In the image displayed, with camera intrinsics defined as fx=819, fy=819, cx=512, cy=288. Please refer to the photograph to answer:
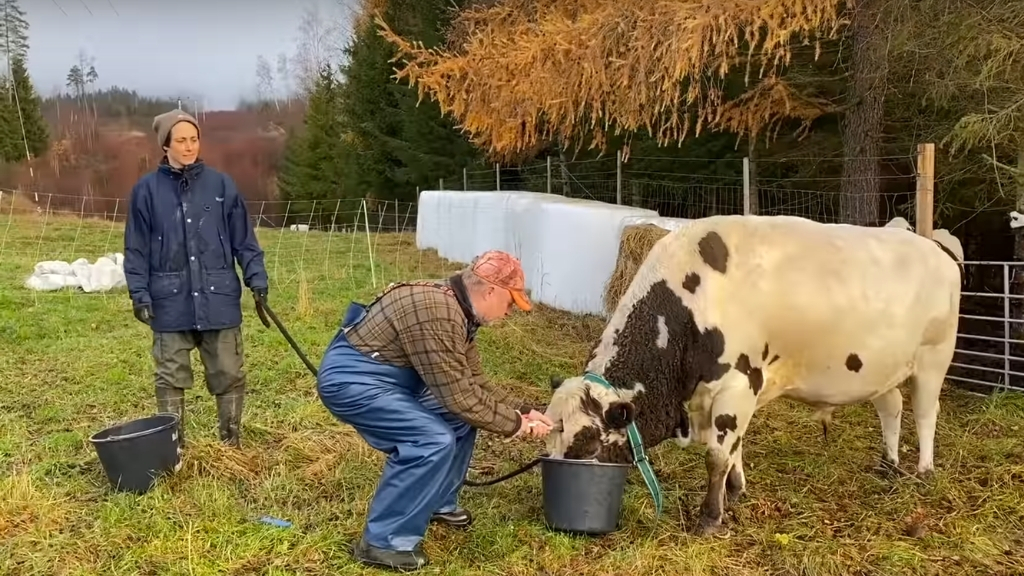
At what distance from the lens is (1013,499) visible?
12.9 ft

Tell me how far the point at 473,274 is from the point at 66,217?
1464 centimetres

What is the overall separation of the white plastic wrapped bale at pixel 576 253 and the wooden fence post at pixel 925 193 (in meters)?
2.83

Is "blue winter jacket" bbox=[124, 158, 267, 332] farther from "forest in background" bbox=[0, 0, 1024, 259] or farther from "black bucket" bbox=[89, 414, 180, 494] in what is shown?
"forest in background" bbox=[0, 0, 1024, 259]

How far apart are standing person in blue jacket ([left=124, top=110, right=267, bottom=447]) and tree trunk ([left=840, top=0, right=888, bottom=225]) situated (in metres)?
5.33

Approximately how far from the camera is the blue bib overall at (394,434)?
125 inches

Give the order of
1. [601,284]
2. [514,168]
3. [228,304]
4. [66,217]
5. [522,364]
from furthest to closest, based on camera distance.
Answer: [514,168]
[66,217]
[601,284]
[522,364]
[228,304]

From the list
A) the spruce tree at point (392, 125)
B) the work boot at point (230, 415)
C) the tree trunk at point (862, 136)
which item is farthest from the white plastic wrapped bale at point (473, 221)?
the work boot at point (230, 415)

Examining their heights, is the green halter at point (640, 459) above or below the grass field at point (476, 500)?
above

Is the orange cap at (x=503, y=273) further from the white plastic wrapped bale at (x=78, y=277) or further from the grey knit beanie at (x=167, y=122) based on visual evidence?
the white plastic wrapped bale at (x=78, y=277)

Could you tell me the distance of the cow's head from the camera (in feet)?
11.7

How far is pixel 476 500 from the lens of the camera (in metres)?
3.99

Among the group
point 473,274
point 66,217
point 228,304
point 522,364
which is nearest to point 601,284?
point 522,364

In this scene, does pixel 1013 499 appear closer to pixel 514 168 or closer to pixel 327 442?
pixel 327 442

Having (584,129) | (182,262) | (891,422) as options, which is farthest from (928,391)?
(584,129)
